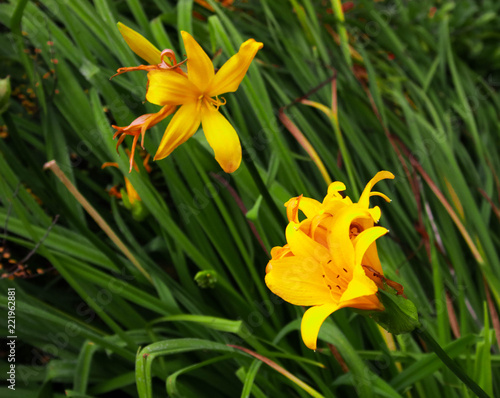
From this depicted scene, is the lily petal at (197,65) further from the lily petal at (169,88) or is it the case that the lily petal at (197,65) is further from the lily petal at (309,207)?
the lily petal at (309,207)

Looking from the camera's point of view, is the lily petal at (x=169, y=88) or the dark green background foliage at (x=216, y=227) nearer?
the lily petal at (x=169, y=88)

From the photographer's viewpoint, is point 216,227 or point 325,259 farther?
point 216,227

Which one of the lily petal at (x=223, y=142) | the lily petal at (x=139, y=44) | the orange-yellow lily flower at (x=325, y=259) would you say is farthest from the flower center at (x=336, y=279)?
the lily petal at (x=139, y=44)

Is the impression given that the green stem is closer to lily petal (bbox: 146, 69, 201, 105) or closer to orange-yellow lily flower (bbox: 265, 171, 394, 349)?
orange-yellow lily flower (bbox: 265, 171, 394, 349)

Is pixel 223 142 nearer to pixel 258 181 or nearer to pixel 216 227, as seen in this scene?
pixel 258 181

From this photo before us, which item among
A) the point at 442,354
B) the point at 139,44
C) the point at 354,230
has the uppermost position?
the point at 139,44

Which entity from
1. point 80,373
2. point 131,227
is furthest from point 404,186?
point 80,373

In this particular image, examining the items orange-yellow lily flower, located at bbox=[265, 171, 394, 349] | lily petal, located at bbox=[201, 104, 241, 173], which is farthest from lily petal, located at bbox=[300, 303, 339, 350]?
lily petal, located at bbox=[201, 104, 241, 173]

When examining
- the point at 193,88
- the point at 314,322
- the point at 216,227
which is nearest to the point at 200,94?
the point at 193,88

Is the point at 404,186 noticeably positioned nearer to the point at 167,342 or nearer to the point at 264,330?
the point at 264,330
